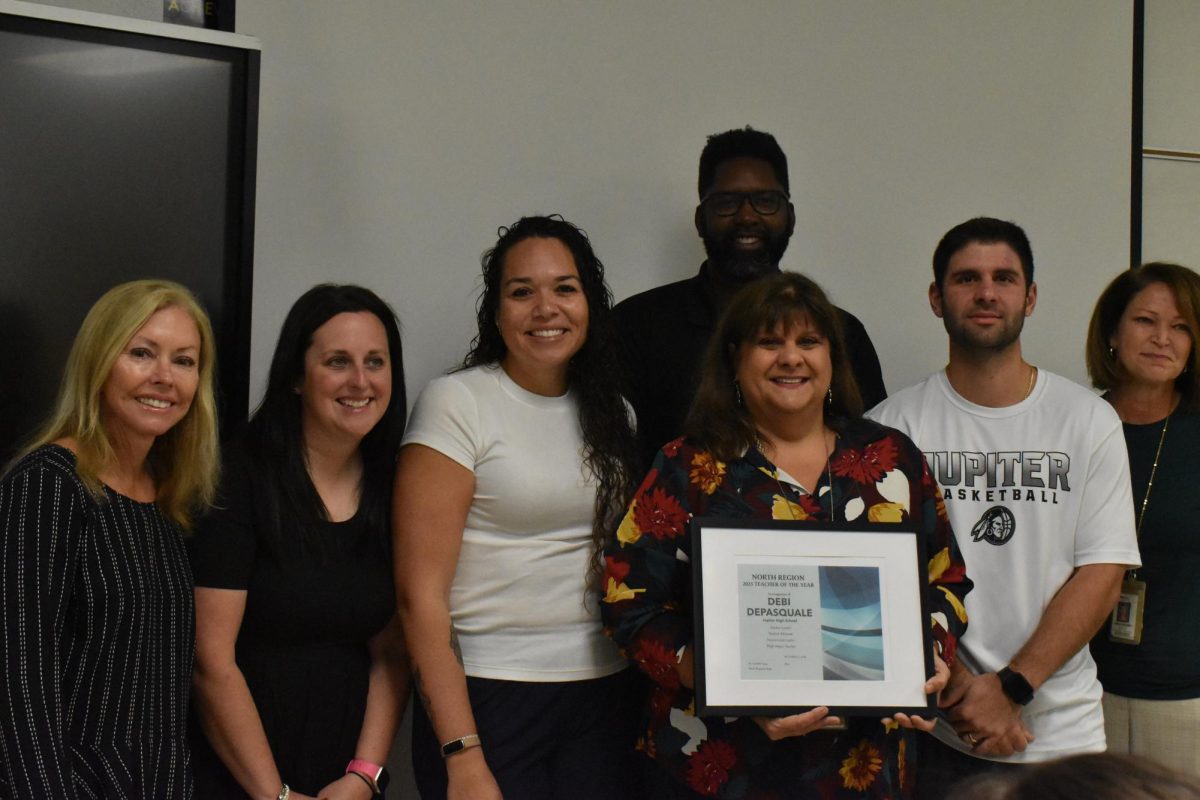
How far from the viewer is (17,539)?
68.7 inches

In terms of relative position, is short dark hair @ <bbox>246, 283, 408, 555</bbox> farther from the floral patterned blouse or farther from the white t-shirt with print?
the white t-shirt with print

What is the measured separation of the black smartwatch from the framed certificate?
38 cm

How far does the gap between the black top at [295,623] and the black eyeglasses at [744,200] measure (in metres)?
1.24

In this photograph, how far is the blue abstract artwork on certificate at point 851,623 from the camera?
6.63 feet

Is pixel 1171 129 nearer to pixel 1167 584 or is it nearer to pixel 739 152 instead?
pixel 739 152

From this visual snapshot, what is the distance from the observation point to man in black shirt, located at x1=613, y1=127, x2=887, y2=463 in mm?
2768

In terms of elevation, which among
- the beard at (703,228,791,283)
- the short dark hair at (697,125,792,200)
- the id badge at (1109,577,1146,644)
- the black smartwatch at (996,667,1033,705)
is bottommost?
the black smartwatch at (996,667,1033,705)

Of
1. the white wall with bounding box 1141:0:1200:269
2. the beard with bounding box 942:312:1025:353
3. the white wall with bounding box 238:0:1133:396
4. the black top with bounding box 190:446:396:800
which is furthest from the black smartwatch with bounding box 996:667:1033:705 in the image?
the white wall with bounding box 1141:0:1200:269

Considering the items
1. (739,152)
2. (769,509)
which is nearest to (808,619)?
(769,509)

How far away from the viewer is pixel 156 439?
209 cm

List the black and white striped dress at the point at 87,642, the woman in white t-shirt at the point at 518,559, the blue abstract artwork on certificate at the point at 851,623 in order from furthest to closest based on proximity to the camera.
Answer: the woman in white t-shirt at the point at 518,559, the blue abstract artwork on certificate at the point at 851,623, the black and white striped dress at the point at 87,642

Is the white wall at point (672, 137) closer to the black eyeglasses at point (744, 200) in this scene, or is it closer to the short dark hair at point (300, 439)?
the black eyeglasses at point (744, 200)

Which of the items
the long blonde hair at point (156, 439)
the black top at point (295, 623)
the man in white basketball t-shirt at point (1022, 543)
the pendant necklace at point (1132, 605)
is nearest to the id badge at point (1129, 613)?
the pendant necklace at point (1132, 605)

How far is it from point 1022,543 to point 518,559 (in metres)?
1.05
